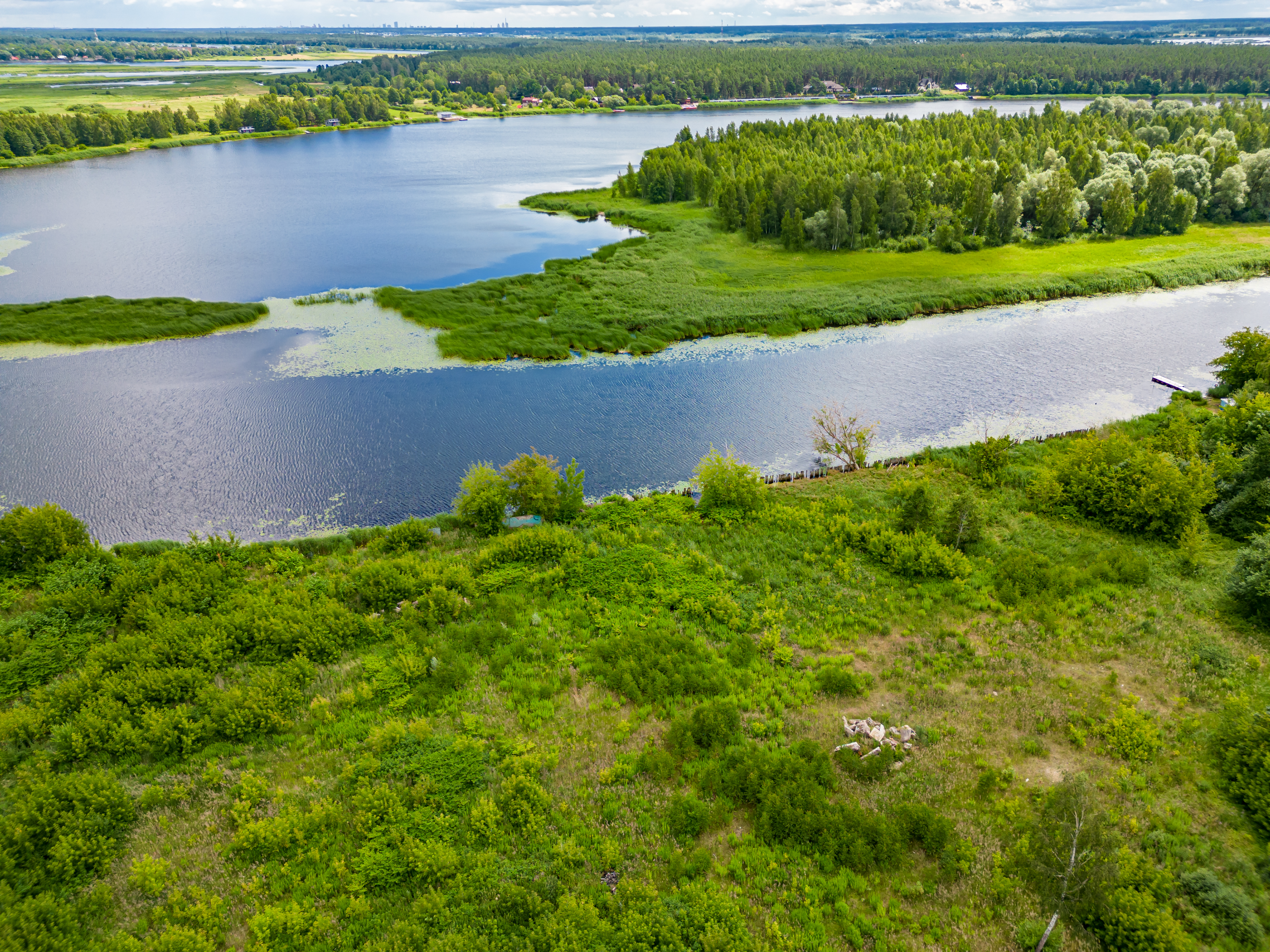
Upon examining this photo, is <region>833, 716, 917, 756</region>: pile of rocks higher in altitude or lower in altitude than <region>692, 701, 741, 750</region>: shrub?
lower

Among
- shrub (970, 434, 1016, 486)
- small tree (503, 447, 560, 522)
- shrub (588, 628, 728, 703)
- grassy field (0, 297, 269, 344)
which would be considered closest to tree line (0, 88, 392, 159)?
grassy field (0, 297, 269, 344)

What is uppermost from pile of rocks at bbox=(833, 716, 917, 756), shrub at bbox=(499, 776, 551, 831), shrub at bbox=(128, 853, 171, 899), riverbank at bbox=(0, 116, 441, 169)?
riverbank at bbox=(0, 116, 441, 169)

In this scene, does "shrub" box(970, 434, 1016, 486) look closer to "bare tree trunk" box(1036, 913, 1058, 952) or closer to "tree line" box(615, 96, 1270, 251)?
"bare tree trunk" box(1036, 913, 1058, 952)

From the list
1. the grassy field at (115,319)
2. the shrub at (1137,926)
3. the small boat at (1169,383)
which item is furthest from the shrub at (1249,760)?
the grassy field at (115,319)

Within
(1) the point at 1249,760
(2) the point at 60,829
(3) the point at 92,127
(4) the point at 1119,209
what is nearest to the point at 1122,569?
(1) the point at 1249,760

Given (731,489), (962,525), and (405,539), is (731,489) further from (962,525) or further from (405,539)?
(405,539)

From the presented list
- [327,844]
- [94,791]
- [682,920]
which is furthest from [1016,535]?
[94,791]

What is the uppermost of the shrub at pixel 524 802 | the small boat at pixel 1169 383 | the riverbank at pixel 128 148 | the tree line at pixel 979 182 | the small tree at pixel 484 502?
the riverbank at pixel 128 148

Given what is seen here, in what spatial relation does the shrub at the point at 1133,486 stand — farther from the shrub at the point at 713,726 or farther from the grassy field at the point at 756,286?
the grassy field at the point at 756,286
